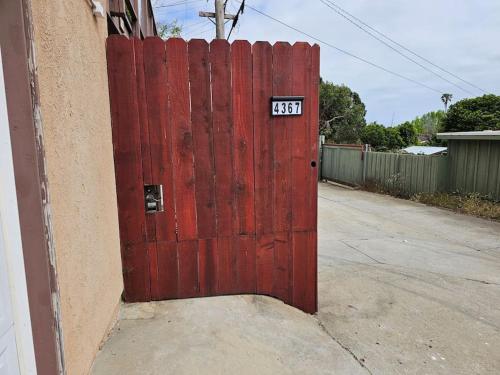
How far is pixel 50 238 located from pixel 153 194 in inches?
52.5

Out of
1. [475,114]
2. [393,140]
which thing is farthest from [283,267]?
[393,140]

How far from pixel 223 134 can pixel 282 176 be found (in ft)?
1.84

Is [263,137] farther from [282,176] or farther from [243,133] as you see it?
[282,176]

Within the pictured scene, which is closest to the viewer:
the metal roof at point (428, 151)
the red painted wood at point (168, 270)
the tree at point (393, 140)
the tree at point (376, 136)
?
the red painted wood at point (168, 270)

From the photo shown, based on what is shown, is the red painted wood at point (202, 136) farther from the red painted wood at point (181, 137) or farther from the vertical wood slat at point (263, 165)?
the vertical wood slat at point (263, 165)

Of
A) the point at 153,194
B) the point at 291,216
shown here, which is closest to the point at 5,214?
the point at 153,194

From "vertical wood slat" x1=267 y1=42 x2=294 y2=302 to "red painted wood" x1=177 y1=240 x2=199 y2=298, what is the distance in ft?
2.08

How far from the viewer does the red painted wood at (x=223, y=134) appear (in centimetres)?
264

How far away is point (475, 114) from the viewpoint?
64.7ft

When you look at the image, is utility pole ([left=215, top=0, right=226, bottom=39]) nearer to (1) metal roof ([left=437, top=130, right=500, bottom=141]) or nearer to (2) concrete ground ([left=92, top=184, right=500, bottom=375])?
(1) metal roof ([left=437, top=130, right=500, bottom=141])

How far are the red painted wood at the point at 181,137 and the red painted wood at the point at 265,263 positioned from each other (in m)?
0.53

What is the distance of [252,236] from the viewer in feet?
9.46

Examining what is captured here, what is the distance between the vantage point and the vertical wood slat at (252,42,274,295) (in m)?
2.71

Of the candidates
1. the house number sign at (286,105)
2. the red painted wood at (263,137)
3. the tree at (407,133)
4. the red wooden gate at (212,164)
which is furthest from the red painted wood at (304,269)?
the tree at (407,133)
